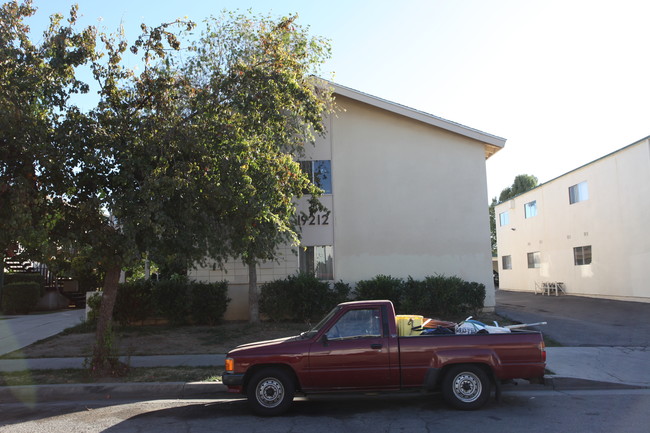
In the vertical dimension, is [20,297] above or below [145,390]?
above

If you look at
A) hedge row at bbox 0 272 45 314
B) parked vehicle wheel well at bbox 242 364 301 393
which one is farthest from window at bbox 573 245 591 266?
hedge row at bbox 0 272 45 314

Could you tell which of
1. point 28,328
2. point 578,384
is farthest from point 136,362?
point 578,384

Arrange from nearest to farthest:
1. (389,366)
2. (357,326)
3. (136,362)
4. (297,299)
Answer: (389,366)
(357,326)
(136,362)
(297,299)

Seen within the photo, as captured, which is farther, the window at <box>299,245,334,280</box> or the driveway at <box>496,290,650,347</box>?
the window at <box>299,245,334,280</box>

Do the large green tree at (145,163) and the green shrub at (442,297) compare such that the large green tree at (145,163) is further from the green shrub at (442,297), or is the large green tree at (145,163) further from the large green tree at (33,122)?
the green shrub at (442,297)

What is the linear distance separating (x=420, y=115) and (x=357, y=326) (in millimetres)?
11029

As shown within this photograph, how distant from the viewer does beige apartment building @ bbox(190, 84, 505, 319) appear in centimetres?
1648

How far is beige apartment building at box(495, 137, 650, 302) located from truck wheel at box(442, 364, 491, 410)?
17.0 meters

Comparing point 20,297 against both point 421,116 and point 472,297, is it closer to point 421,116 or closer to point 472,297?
point 421,116

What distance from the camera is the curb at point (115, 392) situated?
27.3 feet

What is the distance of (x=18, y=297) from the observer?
1980 centimetres

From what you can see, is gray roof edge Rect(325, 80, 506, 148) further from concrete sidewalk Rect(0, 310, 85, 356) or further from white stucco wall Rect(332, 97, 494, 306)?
concrete sidewalk Rect(0, 310, 85, 356)

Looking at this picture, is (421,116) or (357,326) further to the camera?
(421,116)

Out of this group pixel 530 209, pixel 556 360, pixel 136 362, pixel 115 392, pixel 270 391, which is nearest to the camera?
pixel 270 391
